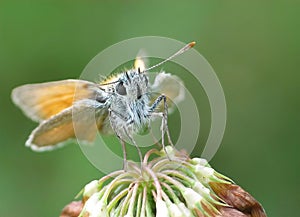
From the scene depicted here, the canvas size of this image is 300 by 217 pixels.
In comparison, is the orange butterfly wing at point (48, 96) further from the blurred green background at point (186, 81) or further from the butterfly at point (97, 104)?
the blurred green background at point (186, 81)

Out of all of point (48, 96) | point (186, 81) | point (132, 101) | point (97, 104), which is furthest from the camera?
point (186, 81)

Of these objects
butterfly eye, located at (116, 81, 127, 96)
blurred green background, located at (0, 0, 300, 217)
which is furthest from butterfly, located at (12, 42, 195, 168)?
blurred green background, located at (0, 0, 300, 217)

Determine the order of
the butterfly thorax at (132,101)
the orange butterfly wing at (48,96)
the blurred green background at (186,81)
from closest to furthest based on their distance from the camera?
the butterfly thorax at (132,101)
the orange butterfly wing at (48,96)
the blurred green background at (186,81)

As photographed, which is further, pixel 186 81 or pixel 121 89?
pixel 186 81

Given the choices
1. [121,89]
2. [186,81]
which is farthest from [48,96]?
[186,81]

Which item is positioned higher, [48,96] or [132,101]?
[48,96]

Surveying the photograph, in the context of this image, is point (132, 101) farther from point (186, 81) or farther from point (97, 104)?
point (186, 81)

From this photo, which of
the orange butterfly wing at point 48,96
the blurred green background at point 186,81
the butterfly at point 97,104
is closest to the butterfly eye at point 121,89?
the butterfly at point 97,104
